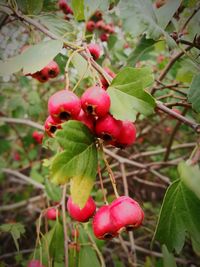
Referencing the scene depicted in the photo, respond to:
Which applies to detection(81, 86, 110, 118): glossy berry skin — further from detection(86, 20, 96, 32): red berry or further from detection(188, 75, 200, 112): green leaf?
detection(86, 20, 96, 32): red berry

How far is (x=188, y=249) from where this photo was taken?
9.71 feet

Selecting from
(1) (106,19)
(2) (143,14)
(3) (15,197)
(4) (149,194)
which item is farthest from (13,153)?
(2) (143,14)

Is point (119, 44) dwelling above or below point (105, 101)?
below

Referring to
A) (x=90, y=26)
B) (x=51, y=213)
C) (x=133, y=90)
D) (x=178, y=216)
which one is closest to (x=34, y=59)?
(x=133, y=90)

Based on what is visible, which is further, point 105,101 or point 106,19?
point 106,19

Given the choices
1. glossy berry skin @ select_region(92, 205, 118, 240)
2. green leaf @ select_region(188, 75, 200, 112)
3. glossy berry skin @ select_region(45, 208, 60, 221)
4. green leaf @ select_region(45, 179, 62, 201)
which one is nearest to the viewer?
glossy berry skin @ select_region(92, 205, 118, 240)

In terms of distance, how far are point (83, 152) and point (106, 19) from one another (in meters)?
1.93

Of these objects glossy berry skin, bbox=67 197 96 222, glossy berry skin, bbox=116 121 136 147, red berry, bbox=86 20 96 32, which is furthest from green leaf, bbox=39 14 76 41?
red berry, bbox=86 20 96 32

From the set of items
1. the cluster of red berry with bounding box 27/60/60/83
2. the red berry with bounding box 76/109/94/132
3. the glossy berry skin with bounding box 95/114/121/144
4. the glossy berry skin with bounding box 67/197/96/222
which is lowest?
the glossy berry skin with bounding box 67/197/96/222

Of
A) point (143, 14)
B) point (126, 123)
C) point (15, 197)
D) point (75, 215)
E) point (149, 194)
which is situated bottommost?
point (15, 197)

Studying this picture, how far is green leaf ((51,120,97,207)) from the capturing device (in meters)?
0.78

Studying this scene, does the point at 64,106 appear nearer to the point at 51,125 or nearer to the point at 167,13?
the point at 51,125

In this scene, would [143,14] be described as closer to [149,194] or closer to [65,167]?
[65,167]

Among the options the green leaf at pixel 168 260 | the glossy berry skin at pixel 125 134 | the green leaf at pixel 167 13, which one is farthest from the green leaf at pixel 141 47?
the green leaf at pixel 168 260
